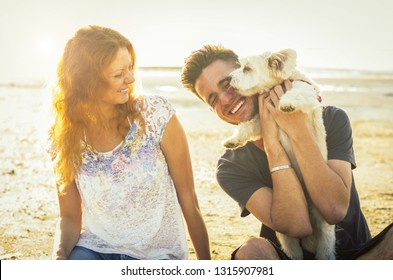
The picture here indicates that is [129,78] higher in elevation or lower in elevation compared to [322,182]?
higher

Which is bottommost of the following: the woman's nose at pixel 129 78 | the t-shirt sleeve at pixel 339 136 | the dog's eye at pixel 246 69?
the t-shirt sleeve at pixel 339 136

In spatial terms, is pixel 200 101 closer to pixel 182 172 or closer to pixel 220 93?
pixel 220 93

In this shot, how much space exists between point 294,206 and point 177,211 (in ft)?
2.11

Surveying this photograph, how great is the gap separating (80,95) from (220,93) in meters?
0.73

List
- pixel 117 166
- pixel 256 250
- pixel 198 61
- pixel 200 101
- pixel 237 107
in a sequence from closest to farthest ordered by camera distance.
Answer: pixel 256 250, pixel 117 166, pixel 198 61, pixel 237 107, pixel 200 101

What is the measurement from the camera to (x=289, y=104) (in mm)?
2561

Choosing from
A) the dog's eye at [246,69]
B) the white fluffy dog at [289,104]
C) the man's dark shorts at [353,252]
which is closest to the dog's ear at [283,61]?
the white fluffy dog at [289,104]

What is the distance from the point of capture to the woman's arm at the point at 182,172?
8.66 ft

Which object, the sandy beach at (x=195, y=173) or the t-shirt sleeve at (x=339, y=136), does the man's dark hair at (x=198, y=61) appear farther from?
the sandy beach at (x=195, y=173)

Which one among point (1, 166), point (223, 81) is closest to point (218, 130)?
point (1, 166)

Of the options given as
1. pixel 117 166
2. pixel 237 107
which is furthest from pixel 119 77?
pixel 237 107

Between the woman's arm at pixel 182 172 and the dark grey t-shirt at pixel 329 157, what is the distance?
0.57ft

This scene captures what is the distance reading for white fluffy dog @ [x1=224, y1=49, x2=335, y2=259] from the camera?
2598 millimetres
